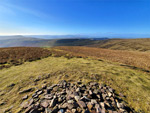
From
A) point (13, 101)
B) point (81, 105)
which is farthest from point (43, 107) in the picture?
point (13, 101)

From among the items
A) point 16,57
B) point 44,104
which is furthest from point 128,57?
point 16,57

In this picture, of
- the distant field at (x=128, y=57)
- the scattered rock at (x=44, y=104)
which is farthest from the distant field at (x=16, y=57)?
the distant field at (x=128, y=57)

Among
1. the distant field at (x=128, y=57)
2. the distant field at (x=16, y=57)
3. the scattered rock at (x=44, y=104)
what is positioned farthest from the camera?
the distant field at (x=128, y=57)

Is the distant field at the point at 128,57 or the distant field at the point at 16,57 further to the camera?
the distant field at the point at 128,57

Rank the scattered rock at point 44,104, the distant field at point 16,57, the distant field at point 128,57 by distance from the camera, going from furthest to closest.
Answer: the distant field at point 128,57 → the distant field at point 16,57 → the scattered rock at point 44,104

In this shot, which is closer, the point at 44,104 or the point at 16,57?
the point at 44,104

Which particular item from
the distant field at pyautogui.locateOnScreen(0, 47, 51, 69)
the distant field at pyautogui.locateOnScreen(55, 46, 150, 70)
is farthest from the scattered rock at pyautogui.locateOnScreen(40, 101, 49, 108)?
the distant field at pyautogui.locateOnScreen(55, 46, 150, 70)

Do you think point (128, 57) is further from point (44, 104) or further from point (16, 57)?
point (16, 57)

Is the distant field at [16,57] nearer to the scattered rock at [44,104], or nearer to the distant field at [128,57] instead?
the scattered rock at [44,104]

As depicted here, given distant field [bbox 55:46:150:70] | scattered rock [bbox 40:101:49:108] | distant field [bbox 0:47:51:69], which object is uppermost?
scattered rock [bbox 40:101:49:108]

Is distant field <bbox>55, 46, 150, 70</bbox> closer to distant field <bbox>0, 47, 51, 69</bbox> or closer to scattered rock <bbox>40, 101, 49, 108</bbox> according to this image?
distant field <bbox>0, 47, 51, 69</bbox>

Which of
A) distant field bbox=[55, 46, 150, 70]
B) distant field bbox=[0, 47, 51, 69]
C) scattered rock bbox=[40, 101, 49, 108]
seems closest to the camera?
scattered rock bbox=[40, 101, 49, 108]

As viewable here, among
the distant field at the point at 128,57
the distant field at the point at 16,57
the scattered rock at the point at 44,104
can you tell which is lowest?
the distant field at the point at 128,57

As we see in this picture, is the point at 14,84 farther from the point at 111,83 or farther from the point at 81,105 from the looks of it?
the point at 111,83
